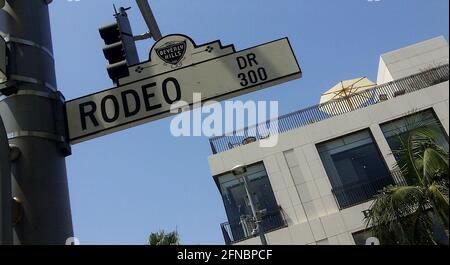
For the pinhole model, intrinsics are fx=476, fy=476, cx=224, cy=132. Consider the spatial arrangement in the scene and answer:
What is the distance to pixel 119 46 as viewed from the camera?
347 centimetres

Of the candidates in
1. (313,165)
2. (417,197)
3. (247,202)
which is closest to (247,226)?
(247,202)

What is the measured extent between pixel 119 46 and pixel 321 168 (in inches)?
703

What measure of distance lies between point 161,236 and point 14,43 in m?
17.7

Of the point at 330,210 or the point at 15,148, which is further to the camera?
the point at 330,210

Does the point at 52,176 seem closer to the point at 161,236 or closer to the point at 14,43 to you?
the point at 14,43

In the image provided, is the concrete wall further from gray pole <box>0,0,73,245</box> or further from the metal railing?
gray pole <box>0,0,73,245</box>

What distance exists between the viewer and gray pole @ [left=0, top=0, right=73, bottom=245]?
212 centimetres

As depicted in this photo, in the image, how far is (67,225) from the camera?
7.24 feet

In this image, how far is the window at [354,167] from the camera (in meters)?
19.9

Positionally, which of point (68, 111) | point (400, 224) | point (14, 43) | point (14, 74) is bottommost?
point (400, 224)

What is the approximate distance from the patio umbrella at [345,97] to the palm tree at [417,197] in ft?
36.3

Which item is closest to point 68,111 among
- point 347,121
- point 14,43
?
point 14,43

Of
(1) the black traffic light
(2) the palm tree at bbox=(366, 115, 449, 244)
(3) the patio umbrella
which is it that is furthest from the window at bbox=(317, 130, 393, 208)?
(1) the black traffic light

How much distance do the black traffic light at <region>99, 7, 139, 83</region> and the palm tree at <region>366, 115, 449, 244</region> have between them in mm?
8078
